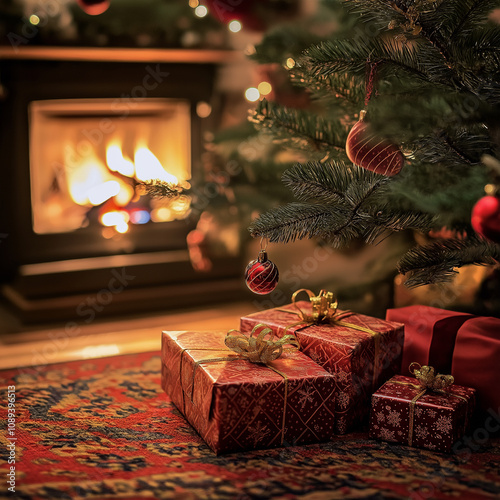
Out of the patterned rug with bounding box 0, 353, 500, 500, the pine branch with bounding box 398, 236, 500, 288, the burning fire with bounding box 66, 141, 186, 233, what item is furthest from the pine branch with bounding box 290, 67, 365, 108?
the burning fire with bounding box 66, 141, 186, 233

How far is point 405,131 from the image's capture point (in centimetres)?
120

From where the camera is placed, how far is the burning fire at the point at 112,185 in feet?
8.25

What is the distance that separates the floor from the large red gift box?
0.86 m

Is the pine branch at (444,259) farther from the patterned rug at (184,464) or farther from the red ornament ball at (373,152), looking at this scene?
the patterned rug at (184,464)

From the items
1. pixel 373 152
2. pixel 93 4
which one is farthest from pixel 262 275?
pixel 93 4

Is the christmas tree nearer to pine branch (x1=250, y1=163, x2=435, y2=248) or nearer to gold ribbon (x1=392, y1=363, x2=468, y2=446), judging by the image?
pine branch (x1=250, y1=163, x2=435, y2=248)

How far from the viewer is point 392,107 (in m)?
1.26

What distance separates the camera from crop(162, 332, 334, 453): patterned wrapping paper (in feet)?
4.00

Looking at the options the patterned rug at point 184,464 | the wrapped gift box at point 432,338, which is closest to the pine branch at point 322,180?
the wrapped gift box at point 432,338

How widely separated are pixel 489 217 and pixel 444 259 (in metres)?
0.34

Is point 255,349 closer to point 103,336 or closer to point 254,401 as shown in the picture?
point 254,401

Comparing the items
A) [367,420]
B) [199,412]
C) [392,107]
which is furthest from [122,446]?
[392,107]

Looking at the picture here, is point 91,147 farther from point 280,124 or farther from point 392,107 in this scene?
point 392,107

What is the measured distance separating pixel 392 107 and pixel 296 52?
50 centimetres
